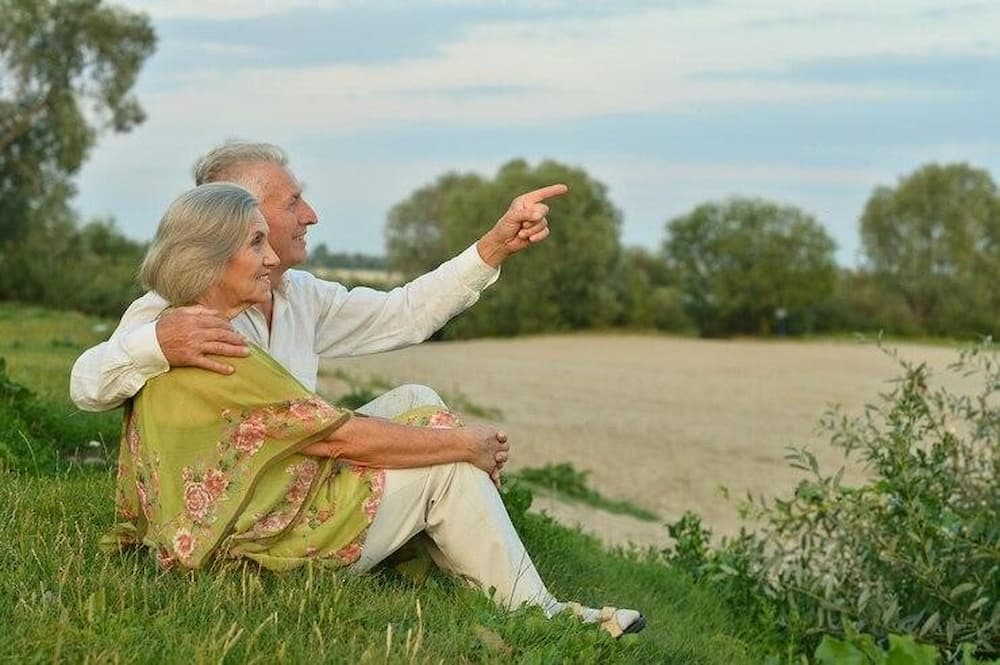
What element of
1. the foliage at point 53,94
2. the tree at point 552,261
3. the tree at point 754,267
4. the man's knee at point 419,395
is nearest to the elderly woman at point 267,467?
the man's knee at point 419,395

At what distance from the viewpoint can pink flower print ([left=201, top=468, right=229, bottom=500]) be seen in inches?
173

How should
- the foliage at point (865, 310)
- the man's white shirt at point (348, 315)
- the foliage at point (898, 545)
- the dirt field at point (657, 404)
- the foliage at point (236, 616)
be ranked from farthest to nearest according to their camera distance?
the foliage at point (865, 310) < the dirt field at point (657, 404) < the foliage at point (898, 545) < the man's white shirt at point (348, 315) < the foliage at point (236, 616)

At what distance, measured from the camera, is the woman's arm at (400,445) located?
450cm

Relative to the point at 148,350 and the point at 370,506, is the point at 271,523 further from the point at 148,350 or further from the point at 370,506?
the point at 148,350

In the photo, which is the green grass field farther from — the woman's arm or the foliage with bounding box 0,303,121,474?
the foliage with bounding box 0,303,121,474

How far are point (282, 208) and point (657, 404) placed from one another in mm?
19006

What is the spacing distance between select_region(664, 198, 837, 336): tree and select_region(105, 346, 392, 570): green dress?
4637cm

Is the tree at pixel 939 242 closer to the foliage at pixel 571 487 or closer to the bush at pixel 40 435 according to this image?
the foliage at pixel 571 487

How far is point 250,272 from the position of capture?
14.7ft

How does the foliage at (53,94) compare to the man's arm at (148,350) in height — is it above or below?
above

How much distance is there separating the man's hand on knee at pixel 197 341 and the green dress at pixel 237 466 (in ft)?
0.13

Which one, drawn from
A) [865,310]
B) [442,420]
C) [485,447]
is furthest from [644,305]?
[485,447]

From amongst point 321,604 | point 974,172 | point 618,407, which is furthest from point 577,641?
point 974,172

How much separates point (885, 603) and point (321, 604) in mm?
3317
